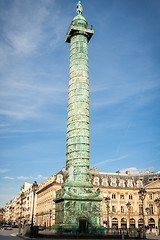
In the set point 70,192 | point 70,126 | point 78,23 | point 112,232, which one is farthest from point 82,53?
point 112,232

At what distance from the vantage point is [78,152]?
2164 cm

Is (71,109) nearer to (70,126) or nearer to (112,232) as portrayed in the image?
(70,126)

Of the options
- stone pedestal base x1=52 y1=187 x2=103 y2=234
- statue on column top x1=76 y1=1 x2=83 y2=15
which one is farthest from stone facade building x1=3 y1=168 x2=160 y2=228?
statue on column top x1=76 y1=1 x2=83 y2=15

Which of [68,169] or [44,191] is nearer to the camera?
[68,169]

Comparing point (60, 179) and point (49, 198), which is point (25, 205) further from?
point (60, 179)

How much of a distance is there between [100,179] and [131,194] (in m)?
6.97

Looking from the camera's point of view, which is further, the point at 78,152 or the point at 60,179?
the point at 60,179

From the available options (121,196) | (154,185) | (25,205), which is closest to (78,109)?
(121,196)

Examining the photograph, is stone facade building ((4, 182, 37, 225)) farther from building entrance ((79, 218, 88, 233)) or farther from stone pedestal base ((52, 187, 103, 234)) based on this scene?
building entrance ((79, 218, 88, 233))

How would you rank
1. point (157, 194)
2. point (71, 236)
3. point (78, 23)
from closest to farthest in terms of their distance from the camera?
point (71, 236) → point (78, 23) → point (157, 194)

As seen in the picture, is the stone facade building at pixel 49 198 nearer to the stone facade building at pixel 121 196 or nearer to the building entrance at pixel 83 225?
the stone facade building at pixel 121 196

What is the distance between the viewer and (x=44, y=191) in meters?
55.2

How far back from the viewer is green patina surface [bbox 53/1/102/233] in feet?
64.3

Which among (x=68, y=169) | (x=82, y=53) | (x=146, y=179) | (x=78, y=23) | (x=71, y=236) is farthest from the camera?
(x=146, y=179)
